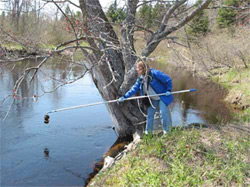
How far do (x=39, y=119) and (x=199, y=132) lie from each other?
670 cm

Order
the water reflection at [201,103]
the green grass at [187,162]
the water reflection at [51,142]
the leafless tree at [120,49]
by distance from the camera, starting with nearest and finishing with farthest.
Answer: the green grass at [187,162]
the leafless tree at [120,49]
the water reflection at [51,142]
the water reflection at [201,103]

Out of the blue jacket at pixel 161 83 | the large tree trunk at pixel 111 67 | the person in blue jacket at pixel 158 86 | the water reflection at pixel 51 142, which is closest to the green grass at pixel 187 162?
the person in blue jacket at pixel 158 86

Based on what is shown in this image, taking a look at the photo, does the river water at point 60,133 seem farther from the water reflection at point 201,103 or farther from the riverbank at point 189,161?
the riverbank at point 189,161

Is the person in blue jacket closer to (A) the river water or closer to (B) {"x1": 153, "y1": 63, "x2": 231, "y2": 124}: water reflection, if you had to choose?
(A) the river water

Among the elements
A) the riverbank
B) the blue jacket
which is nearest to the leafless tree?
the blue jacket

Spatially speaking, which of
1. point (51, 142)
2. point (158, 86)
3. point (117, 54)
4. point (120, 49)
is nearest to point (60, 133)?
point (51, 142)

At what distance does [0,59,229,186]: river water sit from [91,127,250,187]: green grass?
6.39ft

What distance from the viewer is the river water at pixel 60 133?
238 inches

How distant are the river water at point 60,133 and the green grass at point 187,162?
6.39 ft

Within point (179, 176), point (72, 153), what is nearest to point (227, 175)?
point (179, 176)

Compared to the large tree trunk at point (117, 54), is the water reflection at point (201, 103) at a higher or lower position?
lower

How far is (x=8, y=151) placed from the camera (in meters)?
7.11

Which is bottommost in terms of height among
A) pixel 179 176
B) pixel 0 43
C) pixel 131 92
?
pixel 179 176

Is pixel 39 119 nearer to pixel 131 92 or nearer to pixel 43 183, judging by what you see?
pixel 43 183
